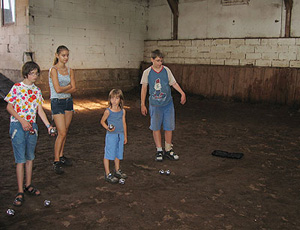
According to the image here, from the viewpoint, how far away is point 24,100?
10.5ft

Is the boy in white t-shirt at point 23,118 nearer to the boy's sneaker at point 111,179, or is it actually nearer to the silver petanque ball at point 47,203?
the silver petanque ball at point 47,203

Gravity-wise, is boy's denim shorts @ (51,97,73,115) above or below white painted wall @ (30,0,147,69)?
below

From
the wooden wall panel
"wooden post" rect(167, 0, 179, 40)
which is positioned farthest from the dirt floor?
"wooden post" rect(167, 0, 179, 40)

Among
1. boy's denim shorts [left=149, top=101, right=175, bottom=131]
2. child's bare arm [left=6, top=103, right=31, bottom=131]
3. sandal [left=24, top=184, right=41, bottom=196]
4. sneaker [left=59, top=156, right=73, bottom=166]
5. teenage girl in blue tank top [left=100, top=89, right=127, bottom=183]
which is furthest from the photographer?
boy's denim shorts [left=149, top=101, right=175, bottom=131]

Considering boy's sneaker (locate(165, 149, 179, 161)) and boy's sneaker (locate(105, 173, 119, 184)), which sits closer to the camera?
boy's sneaker (locate(105, 173, 119, 184))

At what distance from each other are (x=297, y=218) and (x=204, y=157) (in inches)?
83.0

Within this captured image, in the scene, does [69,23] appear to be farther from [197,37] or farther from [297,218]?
[297,218]

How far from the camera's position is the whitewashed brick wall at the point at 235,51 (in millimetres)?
9828

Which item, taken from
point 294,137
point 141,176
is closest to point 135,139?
point 141,176

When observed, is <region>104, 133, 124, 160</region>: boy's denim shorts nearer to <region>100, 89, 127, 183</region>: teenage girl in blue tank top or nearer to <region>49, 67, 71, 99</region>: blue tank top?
<region>100, 89, 127, 183</region>: teenage girl in blue tank top

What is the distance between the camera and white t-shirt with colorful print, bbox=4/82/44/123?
10.3 ft

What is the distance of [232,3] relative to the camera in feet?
35.8

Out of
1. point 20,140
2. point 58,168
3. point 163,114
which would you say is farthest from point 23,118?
point 163,114

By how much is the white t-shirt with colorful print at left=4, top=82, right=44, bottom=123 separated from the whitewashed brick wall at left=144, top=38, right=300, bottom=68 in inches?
344
